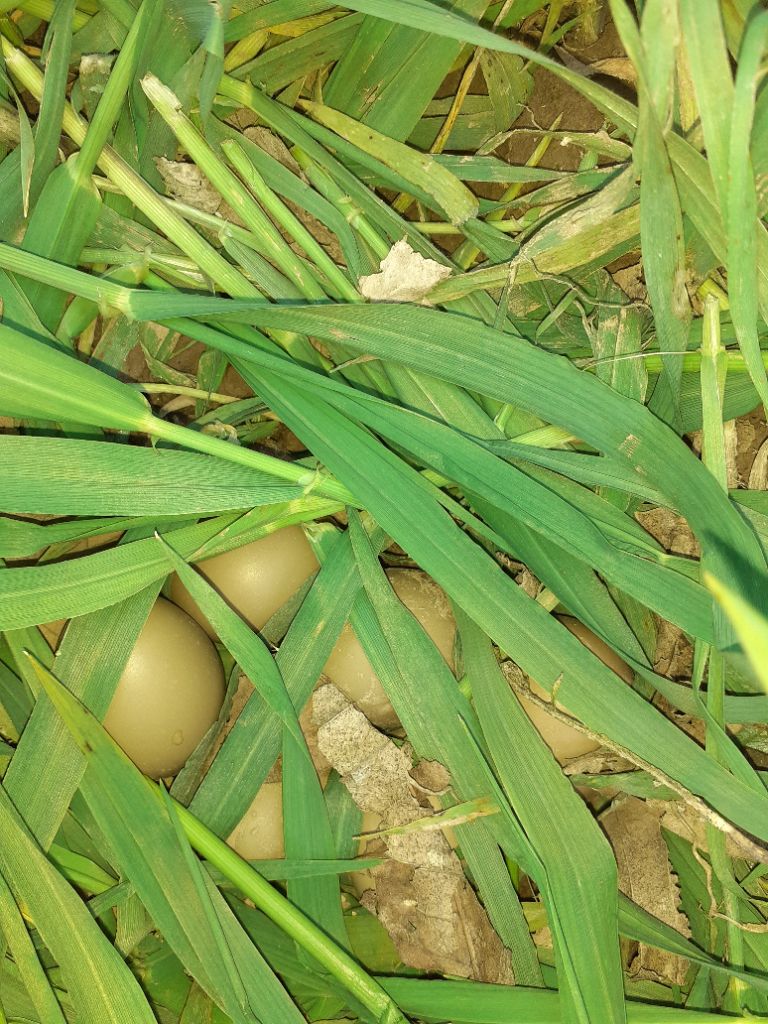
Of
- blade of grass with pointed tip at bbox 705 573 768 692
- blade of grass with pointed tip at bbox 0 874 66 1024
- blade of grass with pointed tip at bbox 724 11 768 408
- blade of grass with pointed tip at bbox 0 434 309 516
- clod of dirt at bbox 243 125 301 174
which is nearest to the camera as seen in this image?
blade of grass with pointed tip at bbox 705 573 768 692

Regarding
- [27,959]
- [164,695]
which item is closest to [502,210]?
[164,695]

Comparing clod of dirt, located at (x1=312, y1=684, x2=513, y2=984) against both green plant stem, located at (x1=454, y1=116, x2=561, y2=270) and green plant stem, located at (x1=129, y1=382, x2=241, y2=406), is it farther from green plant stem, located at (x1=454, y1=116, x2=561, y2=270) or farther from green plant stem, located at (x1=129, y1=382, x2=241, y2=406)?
green plant stem, located at (x1=454, y1=116, x2=561, y2=270)

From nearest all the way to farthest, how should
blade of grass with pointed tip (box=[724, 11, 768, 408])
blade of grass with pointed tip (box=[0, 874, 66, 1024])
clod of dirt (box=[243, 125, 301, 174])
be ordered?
blade of grass with pointed tip (box=[724, 11, 768, 408]) < blade of grass with pointed tip (box=[0, 874, 66, 1024]) < clod of dirt (box=[243, 125, 301, 174])

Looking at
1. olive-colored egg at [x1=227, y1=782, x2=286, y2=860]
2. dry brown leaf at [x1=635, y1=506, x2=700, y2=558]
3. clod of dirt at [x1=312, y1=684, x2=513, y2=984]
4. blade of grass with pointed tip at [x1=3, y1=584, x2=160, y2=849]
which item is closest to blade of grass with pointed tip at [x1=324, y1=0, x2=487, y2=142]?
dry brown leaf at [x1=635, y1=506, x2=700, y2=558]

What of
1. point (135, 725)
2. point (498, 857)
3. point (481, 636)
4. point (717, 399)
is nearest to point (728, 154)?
point (717, 399)

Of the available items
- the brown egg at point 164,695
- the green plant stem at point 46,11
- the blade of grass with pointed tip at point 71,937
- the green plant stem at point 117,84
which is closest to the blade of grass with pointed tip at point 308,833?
the brown egg at point 164,695

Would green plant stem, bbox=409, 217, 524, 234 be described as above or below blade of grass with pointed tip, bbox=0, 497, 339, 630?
above

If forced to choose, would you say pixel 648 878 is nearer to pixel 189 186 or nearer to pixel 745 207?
pixel 745 207
